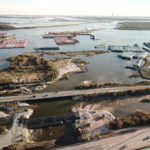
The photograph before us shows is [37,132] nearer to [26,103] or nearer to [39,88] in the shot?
[26,103]

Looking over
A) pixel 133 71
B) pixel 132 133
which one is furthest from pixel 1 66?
pixel 132 133

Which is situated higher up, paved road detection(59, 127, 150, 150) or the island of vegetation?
the island of vegetation

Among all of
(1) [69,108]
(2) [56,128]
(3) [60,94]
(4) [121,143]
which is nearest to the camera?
(4) [121,143]

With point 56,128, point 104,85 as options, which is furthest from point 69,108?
point 104,85

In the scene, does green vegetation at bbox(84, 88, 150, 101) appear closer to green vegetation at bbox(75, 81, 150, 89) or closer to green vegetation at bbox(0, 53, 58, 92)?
green vegetation at bbox(75, 81, 150, 89)

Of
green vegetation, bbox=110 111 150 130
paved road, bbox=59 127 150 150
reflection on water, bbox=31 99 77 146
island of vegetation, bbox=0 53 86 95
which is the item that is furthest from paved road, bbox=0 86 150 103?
paved road, bbox=59 127 150 150

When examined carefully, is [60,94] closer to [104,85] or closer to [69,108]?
[69,108]

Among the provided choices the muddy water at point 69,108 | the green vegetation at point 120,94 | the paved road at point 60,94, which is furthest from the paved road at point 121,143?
the paved road at point 60,94

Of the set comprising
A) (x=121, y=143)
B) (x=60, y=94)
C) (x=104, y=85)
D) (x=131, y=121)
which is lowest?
(x=121, y=143)

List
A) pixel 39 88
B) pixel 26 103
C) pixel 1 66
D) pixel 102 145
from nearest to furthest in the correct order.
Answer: pixel 102 145
pixel 26 103
pixel 39 88
pixel 1 66
